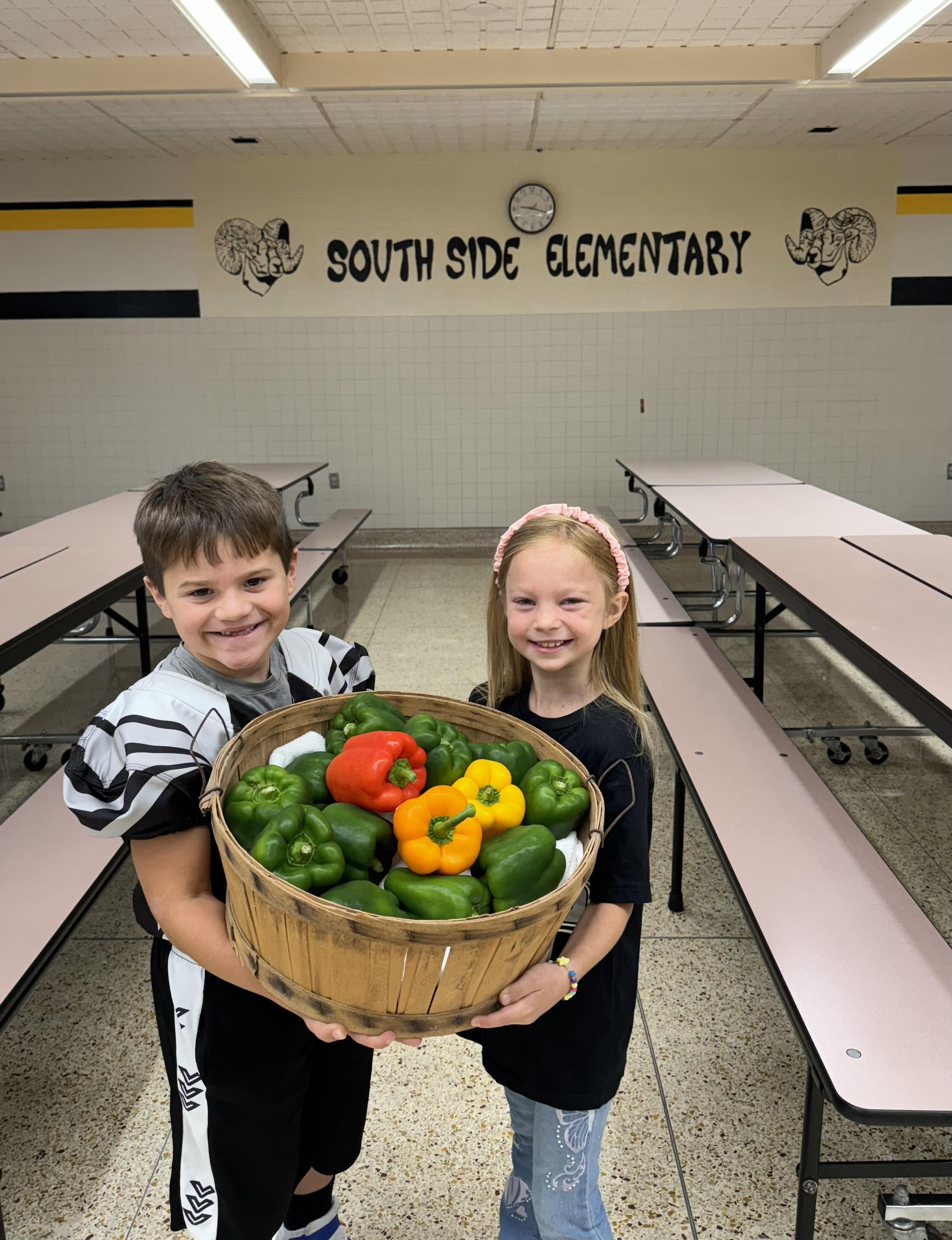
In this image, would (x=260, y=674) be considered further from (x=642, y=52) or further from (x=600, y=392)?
(x=600, y=392)

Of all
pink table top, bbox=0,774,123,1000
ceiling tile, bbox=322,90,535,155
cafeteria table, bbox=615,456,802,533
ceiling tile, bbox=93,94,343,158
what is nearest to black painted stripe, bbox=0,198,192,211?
ceiling tile, bbox=93,94,343,158

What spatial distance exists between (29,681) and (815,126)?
572cm

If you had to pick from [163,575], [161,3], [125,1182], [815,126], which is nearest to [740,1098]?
[125,1182]

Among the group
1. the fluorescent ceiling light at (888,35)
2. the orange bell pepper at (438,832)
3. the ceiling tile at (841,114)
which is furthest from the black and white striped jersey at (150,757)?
the ceiling tile at (841,114)

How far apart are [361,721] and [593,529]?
0.45 m

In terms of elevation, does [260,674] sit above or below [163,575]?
below

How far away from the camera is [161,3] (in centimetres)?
397

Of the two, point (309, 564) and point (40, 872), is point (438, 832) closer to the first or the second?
point (40, 872)

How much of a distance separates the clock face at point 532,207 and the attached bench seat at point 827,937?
206 inches

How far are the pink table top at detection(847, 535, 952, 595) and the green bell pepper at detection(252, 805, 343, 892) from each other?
224 cm

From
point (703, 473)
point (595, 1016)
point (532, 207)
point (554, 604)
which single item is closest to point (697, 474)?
point (703, 473)

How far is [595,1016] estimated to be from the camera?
116 centimetres

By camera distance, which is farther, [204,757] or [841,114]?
[841,114]

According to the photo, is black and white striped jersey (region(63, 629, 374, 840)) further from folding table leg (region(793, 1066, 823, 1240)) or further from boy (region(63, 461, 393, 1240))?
folding table leg (region(793, 1066, 823, 1240))
